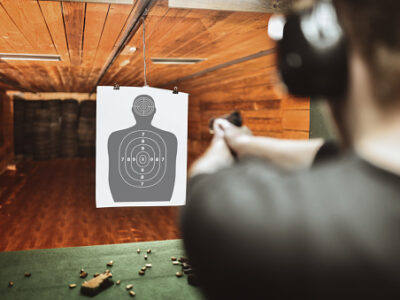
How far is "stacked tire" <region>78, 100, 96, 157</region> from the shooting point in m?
9.56

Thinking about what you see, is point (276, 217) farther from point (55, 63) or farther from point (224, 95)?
point (224, 95)

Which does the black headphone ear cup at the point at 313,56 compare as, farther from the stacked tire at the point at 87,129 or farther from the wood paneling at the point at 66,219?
the stacked tire at the point at 87,129

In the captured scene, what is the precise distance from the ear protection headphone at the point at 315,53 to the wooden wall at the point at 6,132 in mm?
8091

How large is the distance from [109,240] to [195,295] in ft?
5.78

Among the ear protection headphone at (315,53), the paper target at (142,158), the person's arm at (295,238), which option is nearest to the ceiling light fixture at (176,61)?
the paper target at (142,158)

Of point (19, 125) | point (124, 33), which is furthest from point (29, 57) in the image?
point (19, 125)

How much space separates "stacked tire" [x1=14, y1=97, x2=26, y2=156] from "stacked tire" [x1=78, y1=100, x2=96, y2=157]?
57.3 inches

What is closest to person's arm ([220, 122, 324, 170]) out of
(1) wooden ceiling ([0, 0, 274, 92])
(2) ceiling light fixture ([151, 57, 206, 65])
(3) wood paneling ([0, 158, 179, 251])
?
(1) wooden ceiling ([0, 0, 274, 92])

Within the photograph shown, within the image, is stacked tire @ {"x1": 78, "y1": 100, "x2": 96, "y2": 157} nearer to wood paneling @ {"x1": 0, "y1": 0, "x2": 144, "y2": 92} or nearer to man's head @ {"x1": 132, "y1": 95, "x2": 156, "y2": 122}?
wood paneling @ {"x1": 0, "y1": 0, "x2": 144, "y2": 92}

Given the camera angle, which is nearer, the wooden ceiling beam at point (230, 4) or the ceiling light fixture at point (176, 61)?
the wooden ceiling beam at point (230, 4)

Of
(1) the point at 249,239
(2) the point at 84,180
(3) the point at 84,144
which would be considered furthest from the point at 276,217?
(3) the point at 84,144

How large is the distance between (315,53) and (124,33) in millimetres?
2289

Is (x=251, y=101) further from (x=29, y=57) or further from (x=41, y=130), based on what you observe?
(x=41, y=130)

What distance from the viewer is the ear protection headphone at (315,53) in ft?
1.49
